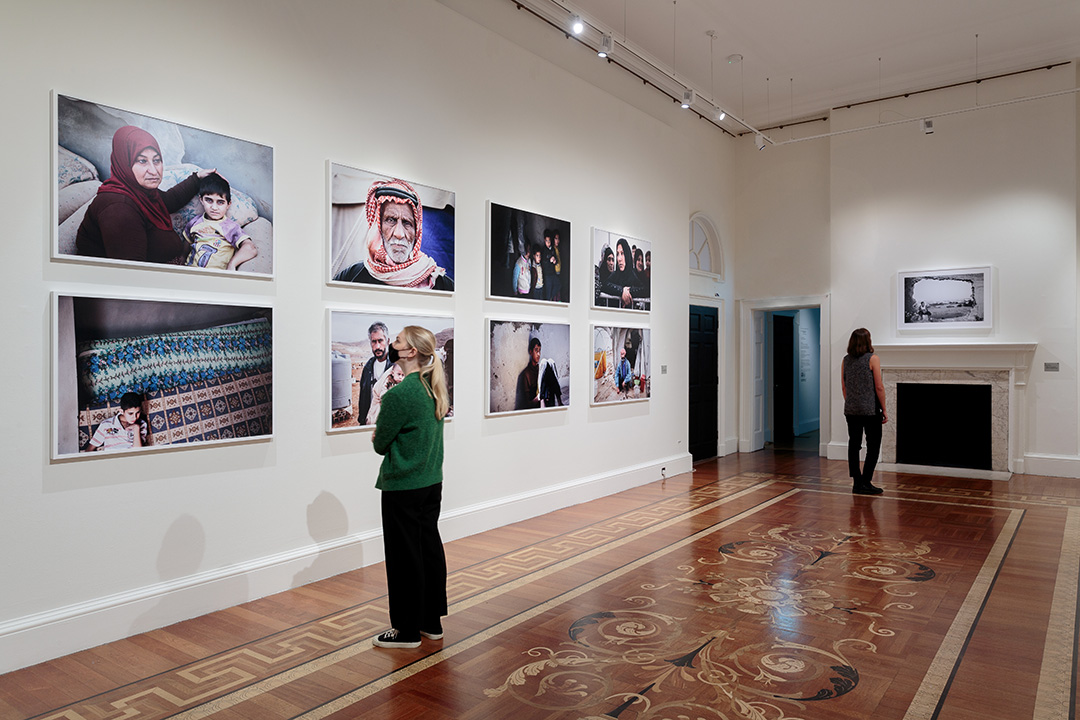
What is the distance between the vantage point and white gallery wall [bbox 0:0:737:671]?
3643 mm

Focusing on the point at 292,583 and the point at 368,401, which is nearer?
the point at 292,583

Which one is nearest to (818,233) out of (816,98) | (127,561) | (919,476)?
(816,98)

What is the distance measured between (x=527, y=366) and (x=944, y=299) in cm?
641

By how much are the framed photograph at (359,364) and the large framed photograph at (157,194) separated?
73cm

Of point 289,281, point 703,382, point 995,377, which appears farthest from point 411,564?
point 995,377

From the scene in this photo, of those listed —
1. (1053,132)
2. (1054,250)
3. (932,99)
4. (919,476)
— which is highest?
(932,99)

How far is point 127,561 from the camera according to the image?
3951 millimetres

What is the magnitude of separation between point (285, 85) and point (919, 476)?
8.71 metres

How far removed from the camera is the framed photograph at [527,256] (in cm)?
646

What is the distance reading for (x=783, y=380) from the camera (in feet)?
Result: 44.2

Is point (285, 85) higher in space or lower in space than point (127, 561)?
higher

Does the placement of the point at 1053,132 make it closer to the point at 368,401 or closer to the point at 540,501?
the point at 540,501

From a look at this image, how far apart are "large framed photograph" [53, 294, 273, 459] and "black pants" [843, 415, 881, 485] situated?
252 inches

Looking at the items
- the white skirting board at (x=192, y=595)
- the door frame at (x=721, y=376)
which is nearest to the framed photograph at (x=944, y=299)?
the door frame at (x=721, y=376)
